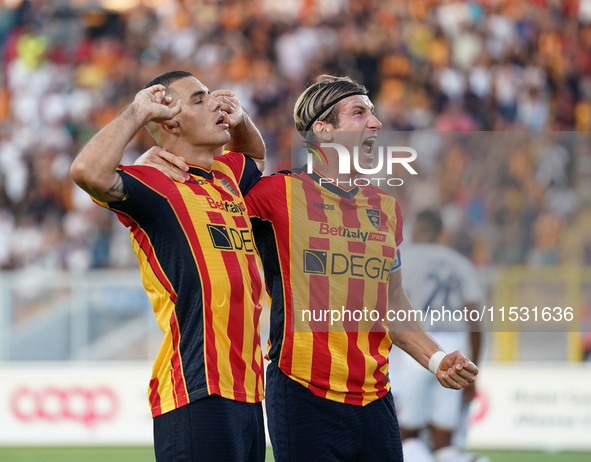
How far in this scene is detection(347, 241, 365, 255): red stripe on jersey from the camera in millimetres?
3303

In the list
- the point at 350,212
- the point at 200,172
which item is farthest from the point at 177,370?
the point at 350,212

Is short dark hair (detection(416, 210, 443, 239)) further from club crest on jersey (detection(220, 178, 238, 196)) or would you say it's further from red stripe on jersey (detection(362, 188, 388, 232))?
club crest on jersey (detection(220, 178, 238, 196))

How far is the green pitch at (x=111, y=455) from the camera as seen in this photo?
7.09 m

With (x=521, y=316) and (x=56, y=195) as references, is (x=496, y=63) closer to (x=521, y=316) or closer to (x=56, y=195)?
(x=521, y=316)

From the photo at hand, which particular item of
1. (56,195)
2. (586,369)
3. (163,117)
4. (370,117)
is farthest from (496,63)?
(163,117)

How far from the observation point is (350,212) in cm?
340

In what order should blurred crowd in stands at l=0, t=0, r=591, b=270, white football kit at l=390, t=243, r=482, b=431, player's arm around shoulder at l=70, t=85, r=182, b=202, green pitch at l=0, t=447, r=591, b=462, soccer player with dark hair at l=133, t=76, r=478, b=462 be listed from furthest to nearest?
blurred crowd in stands at l=0, t=0, r=591, b=270 < green pitch at l=0, t=447, r=591, b=462 < white football kit at l=390, t=243, r=482, b=431 < soccer player with dark hair at l=133, t=76, r=478, b=462 < player's arm around shoulder at l=70, t=85, r=182, b=202

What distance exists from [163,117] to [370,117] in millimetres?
956

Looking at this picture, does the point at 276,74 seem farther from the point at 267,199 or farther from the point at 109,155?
the point at 109,155

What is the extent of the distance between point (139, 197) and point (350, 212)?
99 centimetres

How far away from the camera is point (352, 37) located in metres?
12.4

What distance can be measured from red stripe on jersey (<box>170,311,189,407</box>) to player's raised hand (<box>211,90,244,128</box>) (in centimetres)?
87

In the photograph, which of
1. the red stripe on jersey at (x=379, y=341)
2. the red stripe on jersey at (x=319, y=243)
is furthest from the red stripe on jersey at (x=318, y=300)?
the red stripe on jersey at (x=379, y=341)

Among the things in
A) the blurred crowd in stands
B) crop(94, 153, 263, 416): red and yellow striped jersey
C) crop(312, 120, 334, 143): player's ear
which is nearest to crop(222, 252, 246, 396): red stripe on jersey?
crop(94, 153, 263, 416): red and yellow striped jersey
